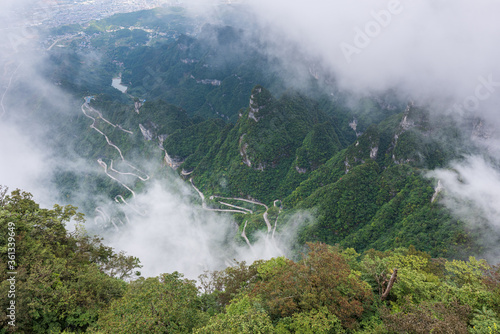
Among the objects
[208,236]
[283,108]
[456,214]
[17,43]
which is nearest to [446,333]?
[456,214]

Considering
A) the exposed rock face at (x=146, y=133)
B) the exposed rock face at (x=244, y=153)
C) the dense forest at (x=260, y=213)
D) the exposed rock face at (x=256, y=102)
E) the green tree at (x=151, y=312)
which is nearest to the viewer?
the green tree at (x=151, y=312)

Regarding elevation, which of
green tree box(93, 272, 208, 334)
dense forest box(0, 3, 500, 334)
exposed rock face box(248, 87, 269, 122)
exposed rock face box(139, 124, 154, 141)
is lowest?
green tree box(93, 272, 208, 334)

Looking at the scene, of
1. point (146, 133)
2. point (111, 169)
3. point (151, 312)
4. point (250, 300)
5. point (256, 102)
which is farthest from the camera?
point (146, 133)

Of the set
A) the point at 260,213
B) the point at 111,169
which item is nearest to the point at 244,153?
the point at 260,213

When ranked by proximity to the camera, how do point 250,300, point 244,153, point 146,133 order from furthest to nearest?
point 146,133
point 244,153
point 250,300

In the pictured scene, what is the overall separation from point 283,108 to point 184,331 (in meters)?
88.5

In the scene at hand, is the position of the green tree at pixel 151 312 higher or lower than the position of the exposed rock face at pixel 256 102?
lower

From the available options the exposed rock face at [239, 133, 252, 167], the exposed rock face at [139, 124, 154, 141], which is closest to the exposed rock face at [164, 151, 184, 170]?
the exposed rock face at [139, 124, 154, 141]

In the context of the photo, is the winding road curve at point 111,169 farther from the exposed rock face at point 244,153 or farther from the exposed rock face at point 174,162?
the exposed rock face at point 244,153

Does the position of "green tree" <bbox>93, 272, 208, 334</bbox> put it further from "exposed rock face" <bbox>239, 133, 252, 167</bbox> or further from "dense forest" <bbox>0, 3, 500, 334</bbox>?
"exposed rock face" <bbox>239, 133, 252, 167</bbox>

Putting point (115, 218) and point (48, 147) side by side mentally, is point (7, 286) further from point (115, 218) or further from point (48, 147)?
point (48, 147)

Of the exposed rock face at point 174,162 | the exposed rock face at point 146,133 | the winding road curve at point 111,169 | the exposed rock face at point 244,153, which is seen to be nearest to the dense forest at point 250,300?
the exposed rock face at point 244,153

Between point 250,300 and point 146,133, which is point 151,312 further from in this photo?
point 146,133

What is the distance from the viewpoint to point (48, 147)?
128 m
